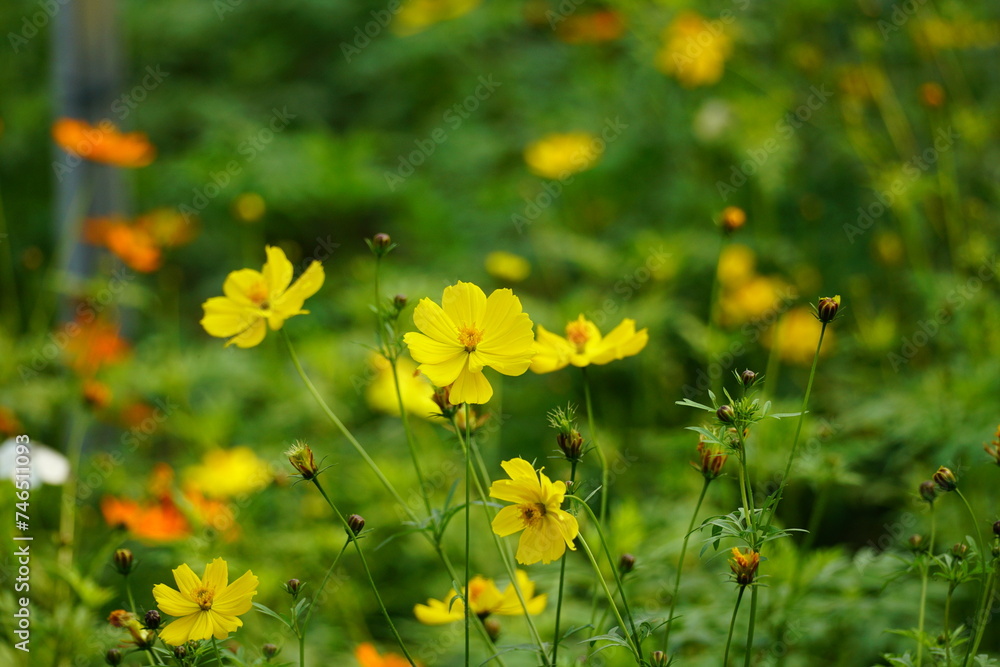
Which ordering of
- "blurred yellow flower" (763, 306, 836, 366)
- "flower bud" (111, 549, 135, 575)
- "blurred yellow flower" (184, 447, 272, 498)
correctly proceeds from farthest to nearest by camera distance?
"blurred yellow flower" (763, 306, 836, 366)
"blurred yellow flower" (184, 447, 272, 498)
"flower bud" (111, 549, 135, 575)

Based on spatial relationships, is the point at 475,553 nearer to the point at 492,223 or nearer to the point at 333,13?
the point at 492,223

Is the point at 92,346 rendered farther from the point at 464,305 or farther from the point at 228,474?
the point at 464,305

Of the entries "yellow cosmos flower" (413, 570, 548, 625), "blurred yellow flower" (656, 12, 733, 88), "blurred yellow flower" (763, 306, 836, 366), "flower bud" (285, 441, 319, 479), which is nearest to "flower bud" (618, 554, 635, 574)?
"yellow cosmos flower" (413, 570, 548, 625)

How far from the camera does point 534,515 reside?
71cm

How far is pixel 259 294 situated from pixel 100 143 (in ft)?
4.01

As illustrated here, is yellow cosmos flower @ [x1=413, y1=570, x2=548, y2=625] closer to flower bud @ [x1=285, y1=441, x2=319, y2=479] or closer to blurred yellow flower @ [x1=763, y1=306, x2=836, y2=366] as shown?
flower bud @ [x1=285, y1=441, x2=319, y2=479]

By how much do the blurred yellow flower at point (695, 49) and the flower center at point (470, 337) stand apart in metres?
1.71

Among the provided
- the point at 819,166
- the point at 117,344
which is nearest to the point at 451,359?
the point at 117,344

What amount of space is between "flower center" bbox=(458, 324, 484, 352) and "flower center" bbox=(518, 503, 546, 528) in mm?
Result: 148

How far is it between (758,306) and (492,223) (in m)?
0.88

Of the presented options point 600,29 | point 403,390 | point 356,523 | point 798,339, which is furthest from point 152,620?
point 600,29

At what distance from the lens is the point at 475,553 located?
157cm

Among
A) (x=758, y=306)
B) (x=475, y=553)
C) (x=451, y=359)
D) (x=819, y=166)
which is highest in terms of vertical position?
(x=451, y=359)

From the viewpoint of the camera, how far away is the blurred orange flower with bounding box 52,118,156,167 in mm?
1752
